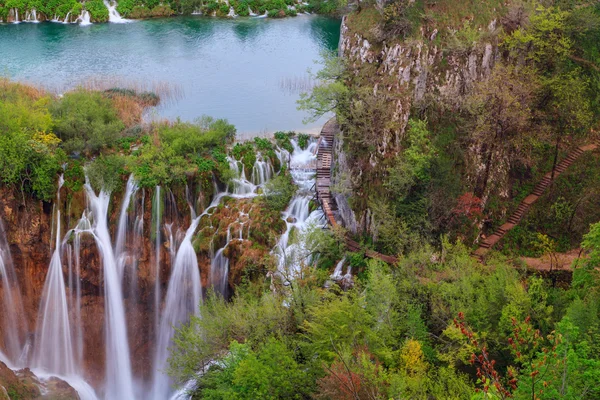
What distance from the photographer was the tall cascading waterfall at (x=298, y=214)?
34.3 metres

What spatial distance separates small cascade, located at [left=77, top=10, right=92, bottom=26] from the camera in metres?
73.5

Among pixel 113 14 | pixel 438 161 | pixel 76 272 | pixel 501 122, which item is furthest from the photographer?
pixel 113 14

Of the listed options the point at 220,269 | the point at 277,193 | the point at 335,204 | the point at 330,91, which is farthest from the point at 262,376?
the point at 330,91

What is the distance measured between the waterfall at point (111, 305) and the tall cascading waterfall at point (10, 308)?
5.63m

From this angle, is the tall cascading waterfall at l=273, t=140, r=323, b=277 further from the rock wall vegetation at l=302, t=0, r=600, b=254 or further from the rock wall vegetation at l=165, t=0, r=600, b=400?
the rock wall vegetation at l=302, t=0, r=600, b=254

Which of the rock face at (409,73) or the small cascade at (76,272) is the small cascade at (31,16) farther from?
the rock face at (409,73)

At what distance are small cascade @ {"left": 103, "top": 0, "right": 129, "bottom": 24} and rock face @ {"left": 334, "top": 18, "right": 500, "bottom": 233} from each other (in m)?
49.8

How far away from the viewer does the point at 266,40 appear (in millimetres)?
66750

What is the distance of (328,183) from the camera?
39.3 meters

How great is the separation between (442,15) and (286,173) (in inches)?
594

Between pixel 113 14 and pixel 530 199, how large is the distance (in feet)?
205

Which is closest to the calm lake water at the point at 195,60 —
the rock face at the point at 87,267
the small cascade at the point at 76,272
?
the rock face at the point at 87,267

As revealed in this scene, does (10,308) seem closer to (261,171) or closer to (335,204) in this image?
(261,171)

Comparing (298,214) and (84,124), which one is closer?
(298,214)
